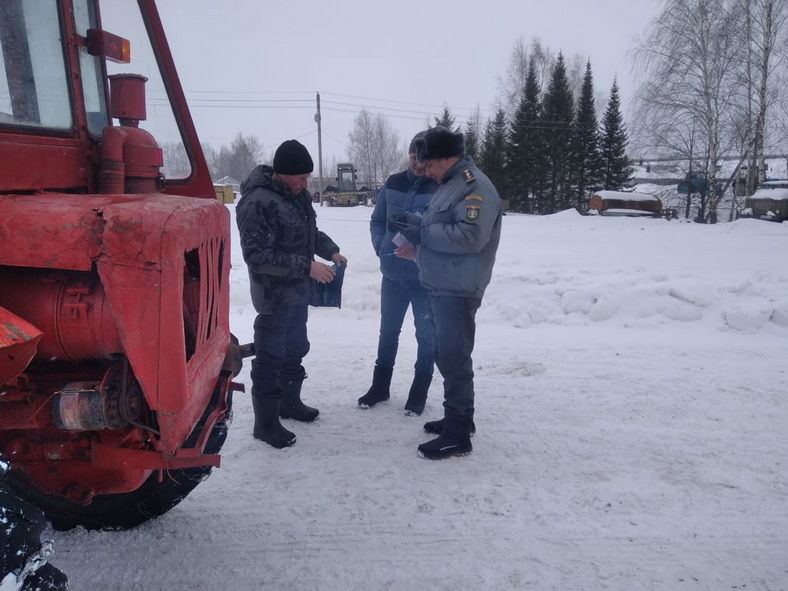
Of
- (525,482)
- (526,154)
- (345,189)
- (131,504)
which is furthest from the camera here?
(345,189)

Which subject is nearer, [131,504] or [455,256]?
[131,504]

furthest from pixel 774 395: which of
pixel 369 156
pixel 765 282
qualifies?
pixel 369 156

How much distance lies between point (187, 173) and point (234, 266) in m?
5.41

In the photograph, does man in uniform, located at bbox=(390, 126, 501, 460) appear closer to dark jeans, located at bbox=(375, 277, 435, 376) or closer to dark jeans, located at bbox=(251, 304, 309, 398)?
dark jeans, located at bbox=(375, 277, 435, 376)

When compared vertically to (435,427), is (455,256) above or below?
above

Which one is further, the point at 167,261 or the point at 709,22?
the point at 709,22

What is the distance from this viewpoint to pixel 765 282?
659cm

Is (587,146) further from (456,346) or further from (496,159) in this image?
(456,346)

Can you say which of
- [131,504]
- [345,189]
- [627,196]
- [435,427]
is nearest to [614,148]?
[627,196]

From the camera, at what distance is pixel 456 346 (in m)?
3.30

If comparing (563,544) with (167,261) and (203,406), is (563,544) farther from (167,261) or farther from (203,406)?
(167,261)

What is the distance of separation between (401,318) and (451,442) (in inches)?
43.3

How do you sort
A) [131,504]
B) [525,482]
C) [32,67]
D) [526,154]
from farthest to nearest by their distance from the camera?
[526,154]
[525,482]
[131,504]
[32,67]

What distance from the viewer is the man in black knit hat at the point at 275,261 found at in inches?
129
